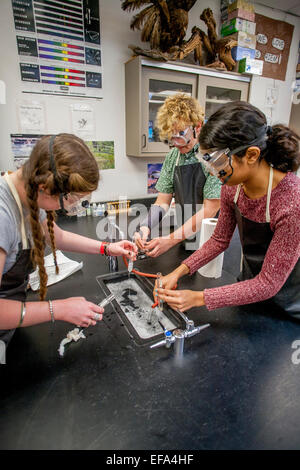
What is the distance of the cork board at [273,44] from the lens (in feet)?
8.48

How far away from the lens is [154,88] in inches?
80.3

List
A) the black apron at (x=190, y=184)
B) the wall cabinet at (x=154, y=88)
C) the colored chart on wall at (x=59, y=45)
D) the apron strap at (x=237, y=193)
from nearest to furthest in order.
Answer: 1. the apron strap at (x=237, y=193)
2. the black apron at (x=190, y=184)
3. the colored chart on wall at (x=59, y=45)
4. the wall cabinet at (x=154, y=88)

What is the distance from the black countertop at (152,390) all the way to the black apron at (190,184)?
811mm

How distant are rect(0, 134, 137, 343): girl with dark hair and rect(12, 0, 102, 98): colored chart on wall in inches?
59.9

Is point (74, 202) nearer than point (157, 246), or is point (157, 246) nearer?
point (74, 202)

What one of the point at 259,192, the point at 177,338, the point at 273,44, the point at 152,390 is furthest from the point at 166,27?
the point at 152,390

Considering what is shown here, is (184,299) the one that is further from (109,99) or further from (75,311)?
(109,99)

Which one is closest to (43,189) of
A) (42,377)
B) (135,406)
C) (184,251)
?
(42,377)

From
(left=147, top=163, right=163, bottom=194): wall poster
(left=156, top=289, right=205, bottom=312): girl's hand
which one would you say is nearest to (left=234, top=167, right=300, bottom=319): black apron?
(left=156, top=289, right=205, bottom=312): girl's hand

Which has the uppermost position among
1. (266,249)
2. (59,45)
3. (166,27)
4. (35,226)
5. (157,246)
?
(166,27)

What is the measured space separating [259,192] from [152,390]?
685 millimetres

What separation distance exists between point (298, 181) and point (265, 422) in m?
0.67

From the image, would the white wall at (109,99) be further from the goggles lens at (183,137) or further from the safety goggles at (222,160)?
the safety goggles at (222,160)

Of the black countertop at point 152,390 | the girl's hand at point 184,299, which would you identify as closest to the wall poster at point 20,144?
the black countertop at point 152,390
